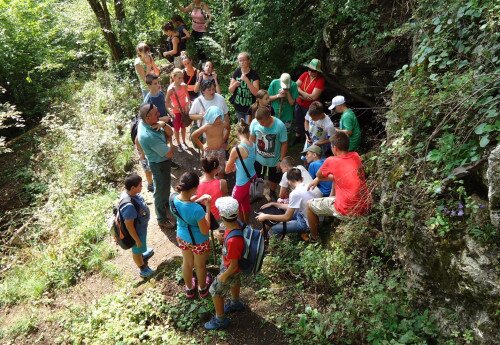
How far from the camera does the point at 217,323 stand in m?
4.86

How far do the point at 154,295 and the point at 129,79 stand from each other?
985 cm

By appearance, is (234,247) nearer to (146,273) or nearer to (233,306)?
(233,306)

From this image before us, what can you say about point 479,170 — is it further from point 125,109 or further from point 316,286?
point 125,109

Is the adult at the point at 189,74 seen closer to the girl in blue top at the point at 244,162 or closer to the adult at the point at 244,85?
the adult at the point at 244,85

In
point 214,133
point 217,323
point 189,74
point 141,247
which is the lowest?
point 217,323

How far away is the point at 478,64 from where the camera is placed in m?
4.12

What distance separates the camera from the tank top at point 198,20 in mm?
10883

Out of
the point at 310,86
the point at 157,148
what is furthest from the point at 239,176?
the point at 310,86

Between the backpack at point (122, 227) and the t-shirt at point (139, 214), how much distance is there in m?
0.04

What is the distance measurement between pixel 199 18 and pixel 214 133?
19.3ft

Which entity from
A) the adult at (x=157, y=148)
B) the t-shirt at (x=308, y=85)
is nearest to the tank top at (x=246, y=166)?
the adult at (x=157, y=148)

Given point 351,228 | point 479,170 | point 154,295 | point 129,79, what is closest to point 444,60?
point 479,170

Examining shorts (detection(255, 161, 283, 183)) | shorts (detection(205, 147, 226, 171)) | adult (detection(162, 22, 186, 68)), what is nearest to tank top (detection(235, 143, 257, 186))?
shorts (detection(255, 161, 283, 183))

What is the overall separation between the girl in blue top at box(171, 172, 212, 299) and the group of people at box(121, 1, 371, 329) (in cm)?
1
